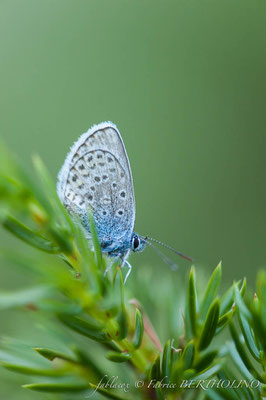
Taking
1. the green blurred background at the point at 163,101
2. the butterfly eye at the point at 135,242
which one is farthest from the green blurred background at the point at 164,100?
the butterfly eye at the point at 135,242

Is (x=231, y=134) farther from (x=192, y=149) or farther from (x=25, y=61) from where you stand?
(x=25, y=61)

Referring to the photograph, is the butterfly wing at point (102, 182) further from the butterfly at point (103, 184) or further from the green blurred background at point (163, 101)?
the green blurred background at point (163, 101)

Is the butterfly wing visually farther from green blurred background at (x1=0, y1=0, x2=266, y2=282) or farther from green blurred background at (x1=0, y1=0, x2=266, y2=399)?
green blurred background at (x1=0, y1=0, x2=266, y2=282)

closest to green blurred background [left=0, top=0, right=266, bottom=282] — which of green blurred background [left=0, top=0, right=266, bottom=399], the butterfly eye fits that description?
green blurred background [left=0, top=0, right=266, bottom=399]

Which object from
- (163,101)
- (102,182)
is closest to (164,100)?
(163,101)

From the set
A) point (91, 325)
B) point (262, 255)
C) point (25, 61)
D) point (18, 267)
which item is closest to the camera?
point (18, 267)

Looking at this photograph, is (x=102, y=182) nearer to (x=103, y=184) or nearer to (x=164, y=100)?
(x=103, y=184)

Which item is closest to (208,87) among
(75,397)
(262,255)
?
(262,255)
